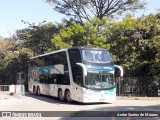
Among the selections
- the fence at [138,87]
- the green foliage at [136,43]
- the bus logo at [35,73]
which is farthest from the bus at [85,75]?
the green foliage at [136,43]

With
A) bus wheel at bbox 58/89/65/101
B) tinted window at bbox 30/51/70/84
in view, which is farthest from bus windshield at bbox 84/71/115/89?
bus wheel at bbox 58/89/65/101

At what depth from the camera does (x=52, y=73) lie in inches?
1006

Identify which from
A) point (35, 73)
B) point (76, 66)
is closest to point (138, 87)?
point (35, 73)

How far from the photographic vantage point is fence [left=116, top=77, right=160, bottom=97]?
29453mm

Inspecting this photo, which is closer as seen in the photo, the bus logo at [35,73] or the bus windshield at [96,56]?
the bus windshield at [96,56]

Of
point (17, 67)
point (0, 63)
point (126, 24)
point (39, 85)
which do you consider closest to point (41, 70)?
point (39, 85)

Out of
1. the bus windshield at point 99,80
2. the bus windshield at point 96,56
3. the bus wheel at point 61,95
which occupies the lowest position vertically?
the bus wheel at point 61,95

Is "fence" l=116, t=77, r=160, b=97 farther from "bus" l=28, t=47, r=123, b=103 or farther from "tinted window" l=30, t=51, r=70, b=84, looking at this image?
"bus" l=28, t=47, r=123, b=103

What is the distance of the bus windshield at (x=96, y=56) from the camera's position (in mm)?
20984

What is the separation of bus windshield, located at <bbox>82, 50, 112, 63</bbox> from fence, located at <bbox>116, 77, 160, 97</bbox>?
8.35 meters

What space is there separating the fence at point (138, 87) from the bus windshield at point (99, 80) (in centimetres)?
843

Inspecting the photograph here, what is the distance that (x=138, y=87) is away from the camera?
1164 inches

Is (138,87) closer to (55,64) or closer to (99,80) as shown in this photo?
(55,64)

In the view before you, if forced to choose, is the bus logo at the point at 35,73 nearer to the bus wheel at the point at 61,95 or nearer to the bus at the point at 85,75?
the bus at the point at 85,75
